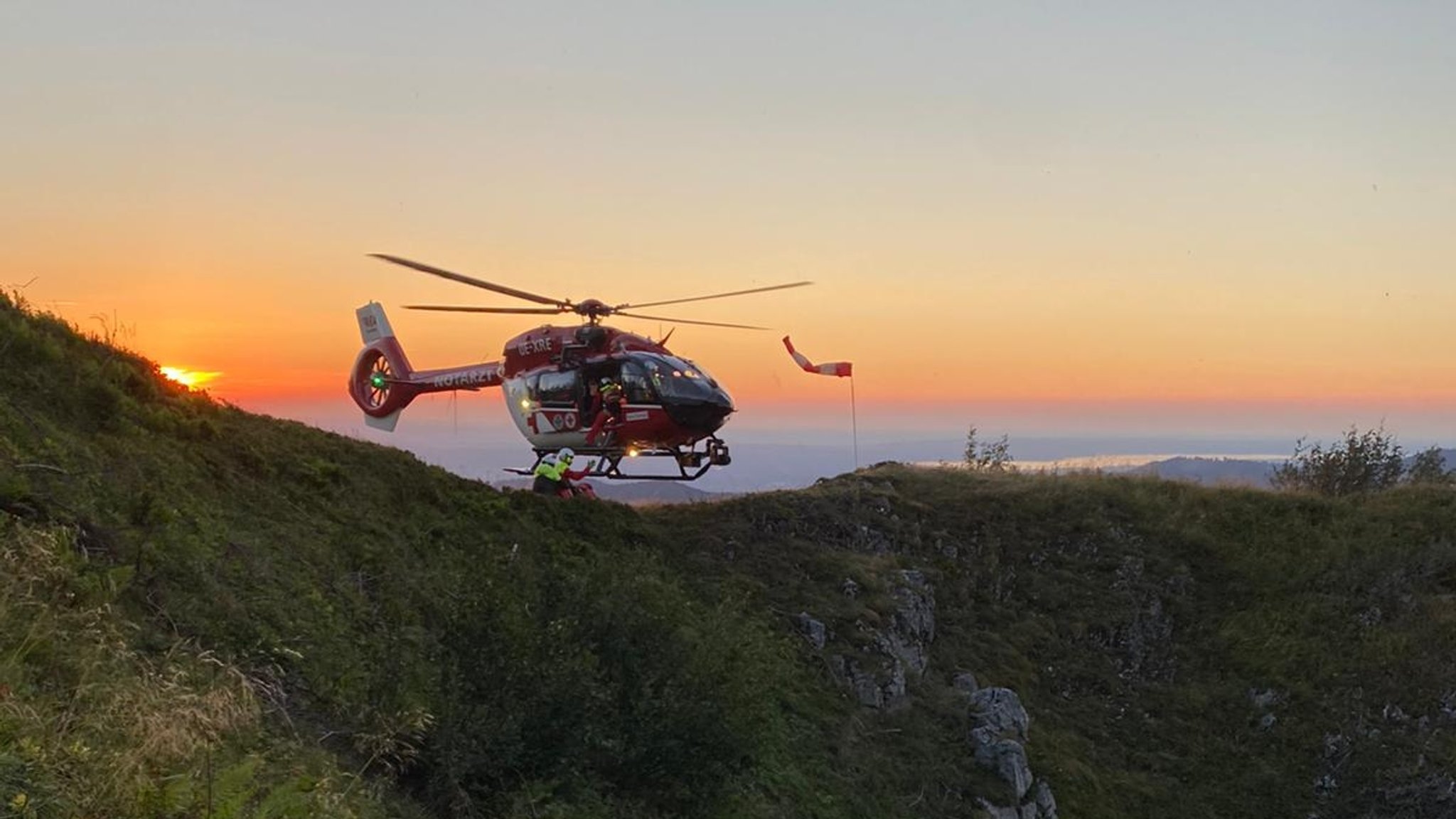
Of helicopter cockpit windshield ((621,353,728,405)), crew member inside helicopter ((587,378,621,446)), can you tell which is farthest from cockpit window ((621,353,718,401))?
crew member inside helicopter ((587,378,621,446))

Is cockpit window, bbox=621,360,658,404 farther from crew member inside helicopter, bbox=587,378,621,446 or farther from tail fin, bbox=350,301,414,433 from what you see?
tail fin, bbox=350,301,414,433

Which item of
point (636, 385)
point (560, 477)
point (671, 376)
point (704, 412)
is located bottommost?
point (560, 477)

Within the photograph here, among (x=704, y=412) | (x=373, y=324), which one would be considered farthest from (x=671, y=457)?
(x=373, y=324)

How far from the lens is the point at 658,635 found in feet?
33.8

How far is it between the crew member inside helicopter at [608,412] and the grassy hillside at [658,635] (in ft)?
4.90

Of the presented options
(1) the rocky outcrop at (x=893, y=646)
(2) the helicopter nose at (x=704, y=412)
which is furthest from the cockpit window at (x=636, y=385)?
(1) the rocky outcrop at (x=893, y=646)

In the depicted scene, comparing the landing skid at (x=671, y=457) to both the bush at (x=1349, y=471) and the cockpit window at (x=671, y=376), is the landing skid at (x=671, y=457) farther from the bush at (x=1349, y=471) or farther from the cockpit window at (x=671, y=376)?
the bush at (x=1349, y=471)

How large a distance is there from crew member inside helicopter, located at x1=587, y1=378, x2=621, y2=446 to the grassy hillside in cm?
149

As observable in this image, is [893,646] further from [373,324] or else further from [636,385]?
[373,324]

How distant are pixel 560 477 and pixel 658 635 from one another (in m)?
9.04

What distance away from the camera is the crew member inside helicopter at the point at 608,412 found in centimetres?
1888

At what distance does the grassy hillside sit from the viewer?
6.76 meters

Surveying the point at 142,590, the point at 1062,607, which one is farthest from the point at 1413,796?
the point at 142,590

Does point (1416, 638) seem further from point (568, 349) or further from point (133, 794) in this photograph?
point (133, 794)
